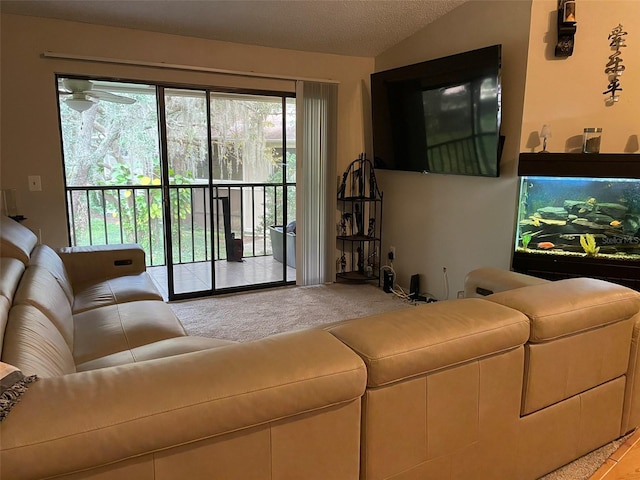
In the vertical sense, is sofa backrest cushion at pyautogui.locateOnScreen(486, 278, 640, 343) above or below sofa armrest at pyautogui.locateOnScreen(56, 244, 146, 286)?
above

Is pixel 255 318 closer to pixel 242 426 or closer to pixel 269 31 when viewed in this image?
pixel 269 31

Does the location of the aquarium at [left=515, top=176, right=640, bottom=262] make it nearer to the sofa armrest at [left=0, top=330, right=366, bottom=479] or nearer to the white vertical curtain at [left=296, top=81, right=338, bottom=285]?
the white vertical curtain at [left=296, top=81, right=338, bottom=285]

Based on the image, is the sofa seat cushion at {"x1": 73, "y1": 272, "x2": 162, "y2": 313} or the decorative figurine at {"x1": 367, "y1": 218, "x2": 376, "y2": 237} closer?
the sofa seat cushion at {"x1": 73, "y1": 272, "x2": 162, "y2": 313}

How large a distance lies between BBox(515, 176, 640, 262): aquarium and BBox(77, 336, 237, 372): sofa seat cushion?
2.42m

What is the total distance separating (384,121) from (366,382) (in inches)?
137

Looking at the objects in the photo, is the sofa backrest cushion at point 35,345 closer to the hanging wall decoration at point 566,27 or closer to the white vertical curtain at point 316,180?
the white vertical curtain at point 316,180

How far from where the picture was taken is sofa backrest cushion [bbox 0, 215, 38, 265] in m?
2.42

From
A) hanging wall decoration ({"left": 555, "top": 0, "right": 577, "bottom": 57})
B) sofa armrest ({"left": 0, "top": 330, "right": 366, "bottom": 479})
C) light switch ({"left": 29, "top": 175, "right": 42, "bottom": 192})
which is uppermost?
hanging wall decoration ({"left": 555, "top": 0, "right": 577, "bottom": 57})

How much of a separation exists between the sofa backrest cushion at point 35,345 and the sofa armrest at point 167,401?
0.46m

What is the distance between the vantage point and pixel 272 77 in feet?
13.8

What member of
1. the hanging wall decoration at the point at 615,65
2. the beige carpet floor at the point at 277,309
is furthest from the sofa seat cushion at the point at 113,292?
the hanging wall decoration at the point at 615,65

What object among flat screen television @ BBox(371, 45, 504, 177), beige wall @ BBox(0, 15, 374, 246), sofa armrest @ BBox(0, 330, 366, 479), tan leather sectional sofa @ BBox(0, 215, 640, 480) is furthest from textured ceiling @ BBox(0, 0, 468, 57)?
sofa armrest @ BBox(0, 330, 366, 479)

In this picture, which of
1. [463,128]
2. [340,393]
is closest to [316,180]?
[463,128]

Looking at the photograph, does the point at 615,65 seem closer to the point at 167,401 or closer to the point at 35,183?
the point at 167,401
